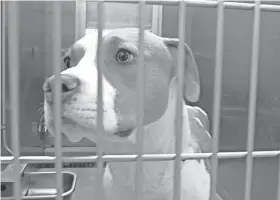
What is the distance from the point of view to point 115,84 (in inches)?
25.5

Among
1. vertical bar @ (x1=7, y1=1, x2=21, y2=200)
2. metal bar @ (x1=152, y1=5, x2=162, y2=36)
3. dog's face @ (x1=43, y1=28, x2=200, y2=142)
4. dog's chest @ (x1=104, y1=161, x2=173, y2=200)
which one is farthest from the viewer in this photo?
metal bar @ (x1=152, y1=5, x2=162, y2=36)

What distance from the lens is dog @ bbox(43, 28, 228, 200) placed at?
547 mm

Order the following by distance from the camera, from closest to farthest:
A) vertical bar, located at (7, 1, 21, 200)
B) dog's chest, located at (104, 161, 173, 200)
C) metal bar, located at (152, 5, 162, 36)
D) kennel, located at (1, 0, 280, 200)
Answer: vertical bar, located at (7, 1, 21, 200) → dog's chest, located at (104, 161, 173, 200) → kennel, located at (1, 0, 280, 200) → metal bar, located at (152, 5, 162, 36)

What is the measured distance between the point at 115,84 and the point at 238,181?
0.56m

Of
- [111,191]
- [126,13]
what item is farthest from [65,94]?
[126,13]

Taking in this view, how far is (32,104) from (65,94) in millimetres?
598

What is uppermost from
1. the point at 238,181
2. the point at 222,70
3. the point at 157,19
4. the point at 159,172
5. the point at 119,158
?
the point at 157,19

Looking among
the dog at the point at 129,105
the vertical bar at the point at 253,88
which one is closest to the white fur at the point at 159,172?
the dog at the point at 129,105

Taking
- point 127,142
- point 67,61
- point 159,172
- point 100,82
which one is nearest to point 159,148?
point 159,172

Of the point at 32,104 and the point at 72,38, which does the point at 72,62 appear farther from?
the point at 32,104

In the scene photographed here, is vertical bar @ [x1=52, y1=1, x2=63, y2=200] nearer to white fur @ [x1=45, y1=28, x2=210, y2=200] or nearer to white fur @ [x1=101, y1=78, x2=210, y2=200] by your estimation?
white fur @ [x1=45, y1=28, x2=210, y2=200]

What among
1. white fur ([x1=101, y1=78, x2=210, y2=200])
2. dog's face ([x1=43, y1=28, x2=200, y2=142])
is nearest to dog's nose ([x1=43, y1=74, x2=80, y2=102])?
dog's face ([x1=43, y1=28, x2=200, y2=142])

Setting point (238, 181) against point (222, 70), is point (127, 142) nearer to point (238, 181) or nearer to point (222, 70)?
point (222, 70)

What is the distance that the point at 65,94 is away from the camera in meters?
0.52
